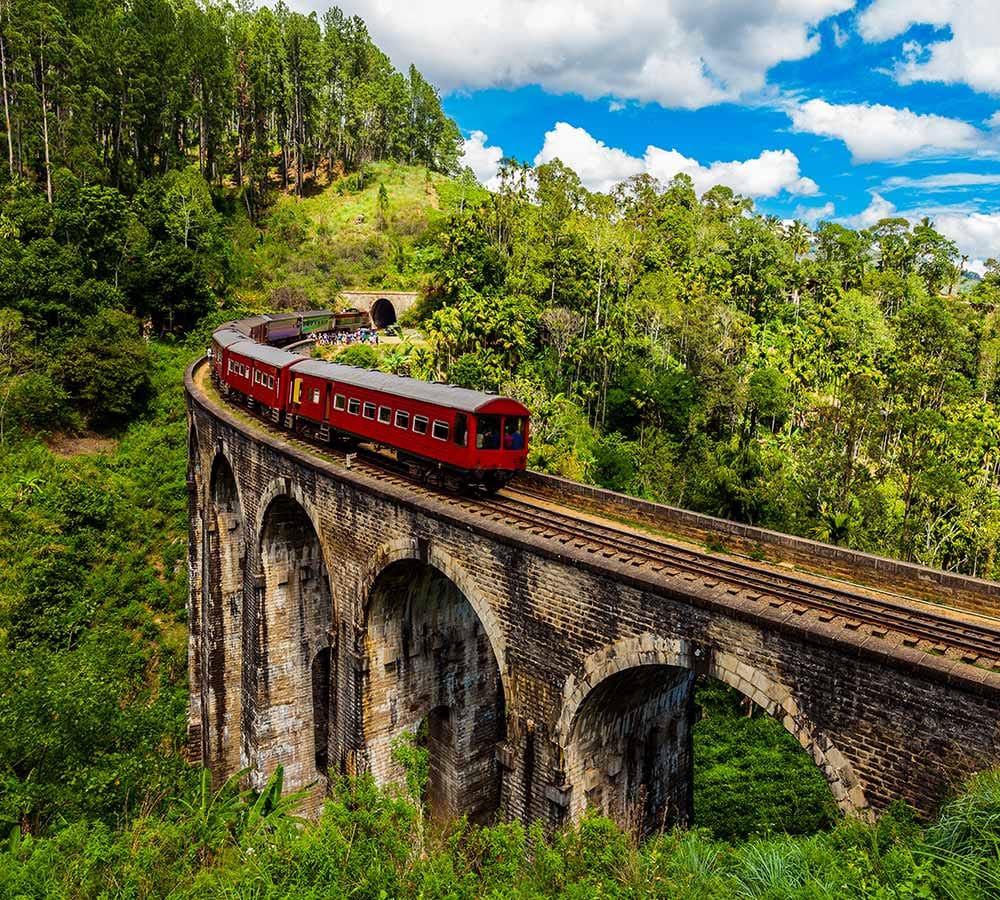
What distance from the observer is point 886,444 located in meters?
36.3

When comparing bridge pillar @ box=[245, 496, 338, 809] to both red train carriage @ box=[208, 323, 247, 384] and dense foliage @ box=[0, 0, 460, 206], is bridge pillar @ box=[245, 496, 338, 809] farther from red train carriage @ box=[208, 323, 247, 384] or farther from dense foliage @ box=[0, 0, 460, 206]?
dense foliage @ box=[0, 0, 460, 206]

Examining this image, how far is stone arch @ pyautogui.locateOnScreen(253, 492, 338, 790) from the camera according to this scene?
2083 centimetres

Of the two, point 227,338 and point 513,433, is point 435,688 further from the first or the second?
point 227,338

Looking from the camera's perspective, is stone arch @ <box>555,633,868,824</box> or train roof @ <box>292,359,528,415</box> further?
train roof @ <box>292,359,528,415</box>

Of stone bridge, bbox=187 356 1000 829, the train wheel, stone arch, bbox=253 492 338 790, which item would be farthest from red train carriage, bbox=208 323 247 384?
the train wheel

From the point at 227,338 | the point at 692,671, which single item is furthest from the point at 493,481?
the point at 227,338

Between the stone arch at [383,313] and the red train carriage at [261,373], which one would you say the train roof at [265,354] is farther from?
the stone arch at [383,313]

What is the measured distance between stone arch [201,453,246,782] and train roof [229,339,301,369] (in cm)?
413

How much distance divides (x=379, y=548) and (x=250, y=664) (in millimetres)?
9504

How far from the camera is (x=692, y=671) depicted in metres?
10.4

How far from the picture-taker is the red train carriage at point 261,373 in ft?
75.8

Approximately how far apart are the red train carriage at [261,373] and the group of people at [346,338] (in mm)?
17549

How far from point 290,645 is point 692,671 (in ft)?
48.8

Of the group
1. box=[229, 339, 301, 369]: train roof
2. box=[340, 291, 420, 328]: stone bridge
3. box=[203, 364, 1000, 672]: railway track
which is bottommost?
box=[203, 364, 1000, 672]: railway track
